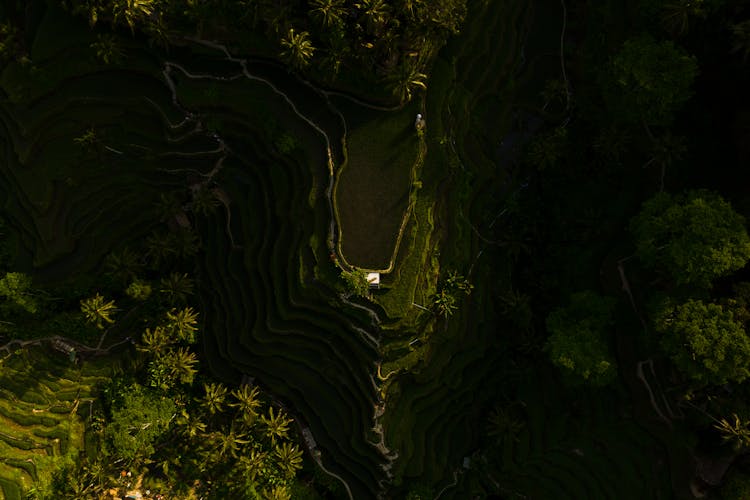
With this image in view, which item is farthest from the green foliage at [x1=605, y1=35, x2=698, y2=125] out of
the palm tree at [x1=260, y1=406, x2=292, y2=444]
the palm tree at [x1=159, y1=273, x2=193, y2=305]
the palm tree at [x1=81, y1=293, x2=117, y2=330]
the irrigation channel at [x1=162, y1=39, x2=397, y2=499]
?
the palm tree at [x1=81, y1=293, x2=117, y2=330]

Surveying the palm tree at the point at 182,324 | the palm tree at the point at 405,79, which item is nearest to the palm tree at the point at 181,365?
the palm tree at the point at 182,324

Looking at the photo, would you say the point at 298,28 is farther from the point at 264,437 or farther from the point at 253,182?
the point at 264,437

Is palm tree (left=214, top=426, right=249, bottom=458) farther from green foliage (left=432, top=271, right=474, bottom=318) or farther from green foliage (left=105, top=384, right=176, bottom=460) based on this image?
green foliage (left=432, top=271, right=474, bottom=318)

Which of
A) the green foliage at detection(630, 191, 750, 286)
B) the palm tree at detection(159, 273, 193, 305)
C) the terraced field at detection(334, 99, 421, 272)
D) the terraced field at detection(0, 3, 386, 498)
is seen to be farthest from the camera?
the palm tree at detection(159, 273, 193, 305)

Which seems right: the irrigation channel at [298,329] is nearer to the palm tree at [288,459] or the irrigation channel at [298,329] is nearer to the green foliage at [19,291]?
the palm tree at [288,459]

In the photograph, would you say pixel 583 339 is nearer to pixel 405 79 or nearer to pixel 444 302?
pixel 444 302

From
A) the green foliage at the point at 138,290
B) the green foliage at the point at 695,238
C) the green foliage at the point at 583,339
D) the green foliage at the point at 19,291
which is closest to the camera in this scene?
the green foliage at the point at 695,238

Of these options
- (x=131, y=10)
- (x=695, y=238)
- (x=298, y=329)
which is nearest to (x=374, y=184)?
(x=298, y=329)
